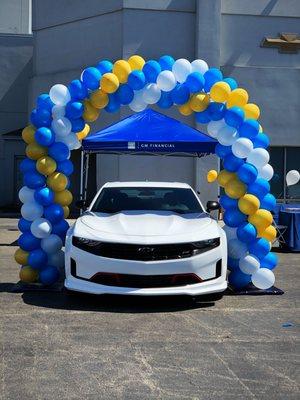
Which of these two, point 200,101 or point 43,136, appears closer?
point 43,136

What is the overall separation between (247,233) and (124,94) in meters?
2.66

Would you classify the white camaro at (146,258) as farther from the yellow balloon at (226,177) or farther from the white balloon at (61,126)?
the white balloon at (61,126)

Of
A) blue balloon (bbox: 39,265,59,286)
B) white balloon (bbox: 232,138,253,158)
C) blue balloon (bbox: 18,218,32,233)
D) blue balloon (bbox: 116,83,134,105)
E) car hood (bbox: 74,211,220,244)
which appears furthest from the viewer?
blue balloon (bbox: 116,83,134,105)

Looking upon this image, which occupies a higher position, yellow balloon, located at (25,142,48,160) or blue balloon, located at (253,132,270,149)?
blue balloon, located at (253,132,270,149)

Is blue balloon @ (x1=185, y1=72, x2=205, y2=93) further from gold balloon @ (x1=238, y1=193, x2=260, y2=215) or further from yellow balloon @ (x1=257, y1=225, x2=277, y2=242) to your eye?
yellow balloon @ (x1=257, y1=225, x2=277, y2=242)

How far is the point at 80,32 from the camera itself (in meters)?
19.8

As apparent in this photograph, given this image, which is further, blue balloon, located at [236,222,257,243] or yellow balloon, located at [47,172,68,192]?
yellow balloon, located at [47,172,68,192]

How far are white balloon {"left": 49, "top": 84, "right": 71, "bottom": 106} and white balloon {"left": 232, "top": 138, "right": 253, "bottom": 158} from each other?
2442mm

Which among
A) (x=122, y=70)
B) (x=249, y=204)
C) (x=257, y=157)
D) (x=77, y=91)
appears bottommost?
(x=249, y=204)

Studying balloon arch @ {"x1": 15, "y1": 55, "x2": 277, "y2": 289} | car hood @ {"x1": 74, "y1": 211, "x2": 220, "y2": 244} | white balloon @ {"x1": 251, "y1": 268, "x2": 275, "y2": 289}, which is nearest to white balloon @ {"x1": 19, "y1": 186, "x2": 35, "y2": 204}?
balloon arch @ {"x1": 15, "y1": 55, "x2": 277, "y2": 289}

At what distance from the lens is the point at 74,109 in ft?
25.7

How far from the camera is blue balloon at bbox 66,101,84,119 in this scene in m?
7.83

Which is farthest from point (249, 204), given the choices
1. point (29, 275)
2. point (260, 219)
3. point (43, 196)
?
point (29, 275)

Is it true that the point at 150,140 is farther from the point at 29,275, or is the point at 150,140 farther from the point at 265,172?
the point at 29,275
